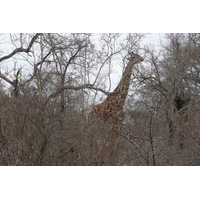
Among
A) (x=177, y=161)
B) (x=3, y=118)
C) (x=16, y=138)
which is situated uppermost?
(x=3, y=118)

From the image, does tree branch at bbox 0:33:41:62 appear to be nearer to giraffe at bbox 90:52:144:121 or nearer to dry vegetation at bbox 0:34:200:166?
dry vegetation at bbox 0:34:200:166

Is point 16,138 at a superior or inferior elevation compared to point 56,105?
inferior

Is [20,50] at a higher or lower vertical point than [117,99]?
higher

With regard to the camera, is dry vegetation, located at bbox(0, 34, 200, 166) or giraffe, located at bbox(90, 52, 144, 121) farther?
giraffe, located at bbox(90, 52, 144, 121)

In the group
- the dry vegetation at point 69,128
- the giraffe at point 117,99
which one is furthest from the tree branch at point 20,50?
the giraffe at point 117,99

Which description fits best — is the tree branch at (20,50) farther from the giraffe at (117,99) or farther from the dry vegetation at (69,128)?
the giraffe at (117,99)

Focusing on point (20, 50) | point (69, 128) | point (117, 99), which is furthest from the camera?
point (117, 99)

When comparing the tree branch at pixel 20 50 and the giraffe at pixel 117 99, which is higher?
the tree branch at pixel 20 50

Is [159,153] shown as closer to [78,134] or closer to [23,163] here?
[78,134]

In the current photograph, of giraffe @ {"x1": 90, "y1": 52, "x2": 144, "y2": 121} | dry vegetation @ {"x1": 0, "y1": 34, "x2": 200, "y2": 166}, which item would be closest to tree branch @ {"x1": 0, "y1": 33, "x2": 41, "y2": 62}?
dry vegetation @ {"x1": 0, "y1": 34, "x2": 200, "y2": 166}

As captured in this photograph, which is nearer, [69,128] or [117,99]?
[69,128]

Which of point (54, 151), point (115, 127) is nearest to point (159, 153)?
point (115, 127)

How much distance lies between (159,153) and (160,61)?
4.78 metres

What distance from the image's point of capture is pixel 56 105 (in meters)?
4.66
